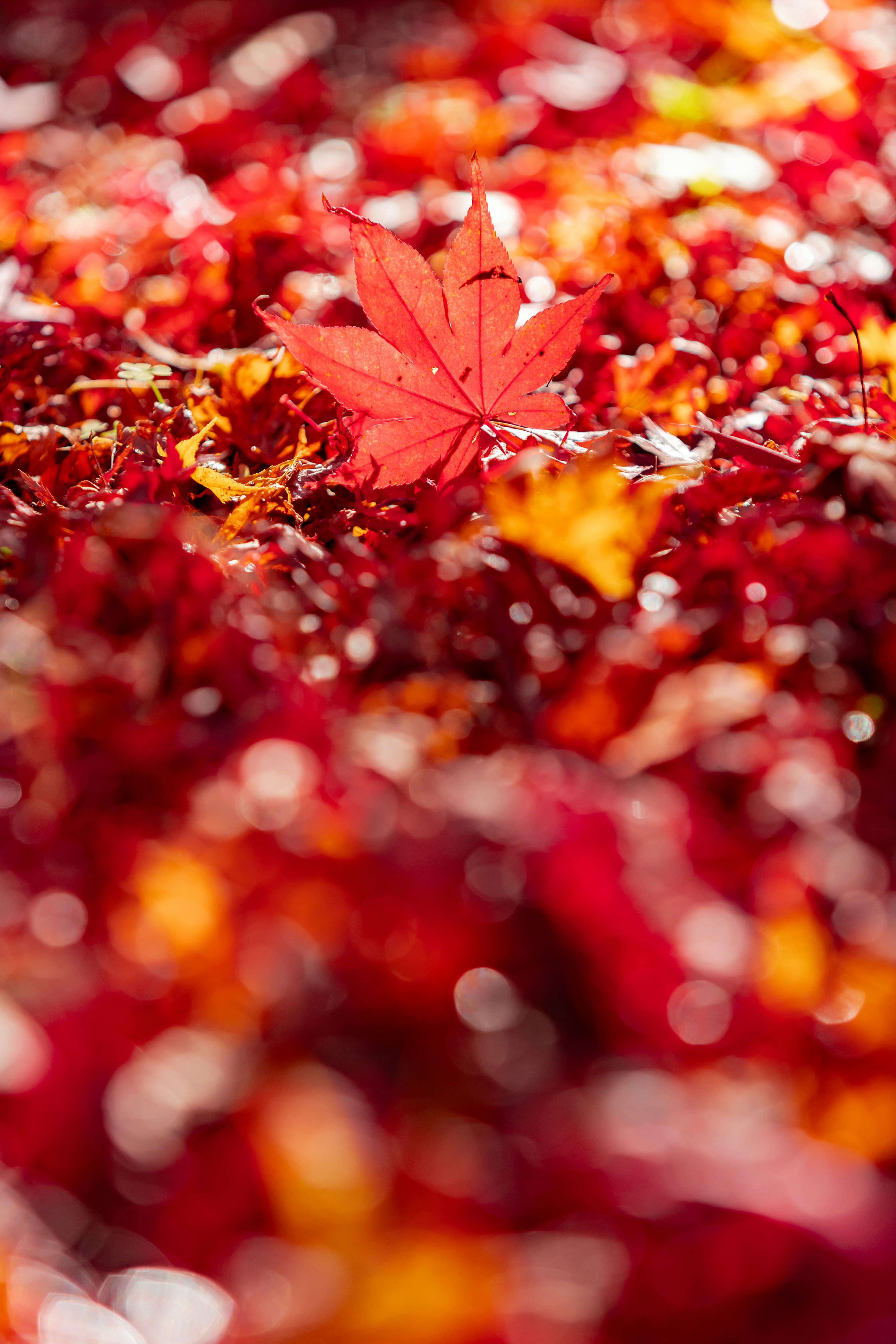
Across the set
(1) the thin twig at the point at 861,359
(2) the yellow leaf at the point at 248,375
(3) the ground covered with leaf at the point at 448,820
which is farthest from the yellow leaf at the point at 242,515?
(1) the thin twig at the point at 861,359

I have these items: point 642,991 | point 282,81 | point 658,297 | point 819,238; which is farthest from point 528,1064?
point 282,81

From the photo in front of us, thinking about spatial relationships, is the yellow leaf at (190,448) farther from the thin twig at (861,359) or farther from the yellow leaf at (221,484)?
the thin twig at (861,359)

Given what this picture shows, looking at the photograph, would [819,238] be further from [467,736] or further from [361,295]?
[467,736]

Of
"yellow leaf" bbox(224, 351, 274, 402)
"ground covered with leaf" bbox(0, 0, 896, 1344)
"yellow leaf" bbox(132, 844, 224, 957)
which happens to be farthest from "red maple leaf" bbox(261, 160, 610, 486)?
"yellow leaf" bbox(132, 844, 224, 957)

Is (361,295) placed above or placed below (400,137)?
above

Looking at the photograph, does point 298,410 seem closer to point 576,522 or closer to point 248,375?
point 248,375

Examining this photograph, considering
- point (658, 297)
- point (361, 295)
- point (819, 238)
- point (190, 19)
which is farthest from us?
point (190, 19)

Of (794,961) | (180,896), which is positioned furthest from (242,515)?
(794,961)
